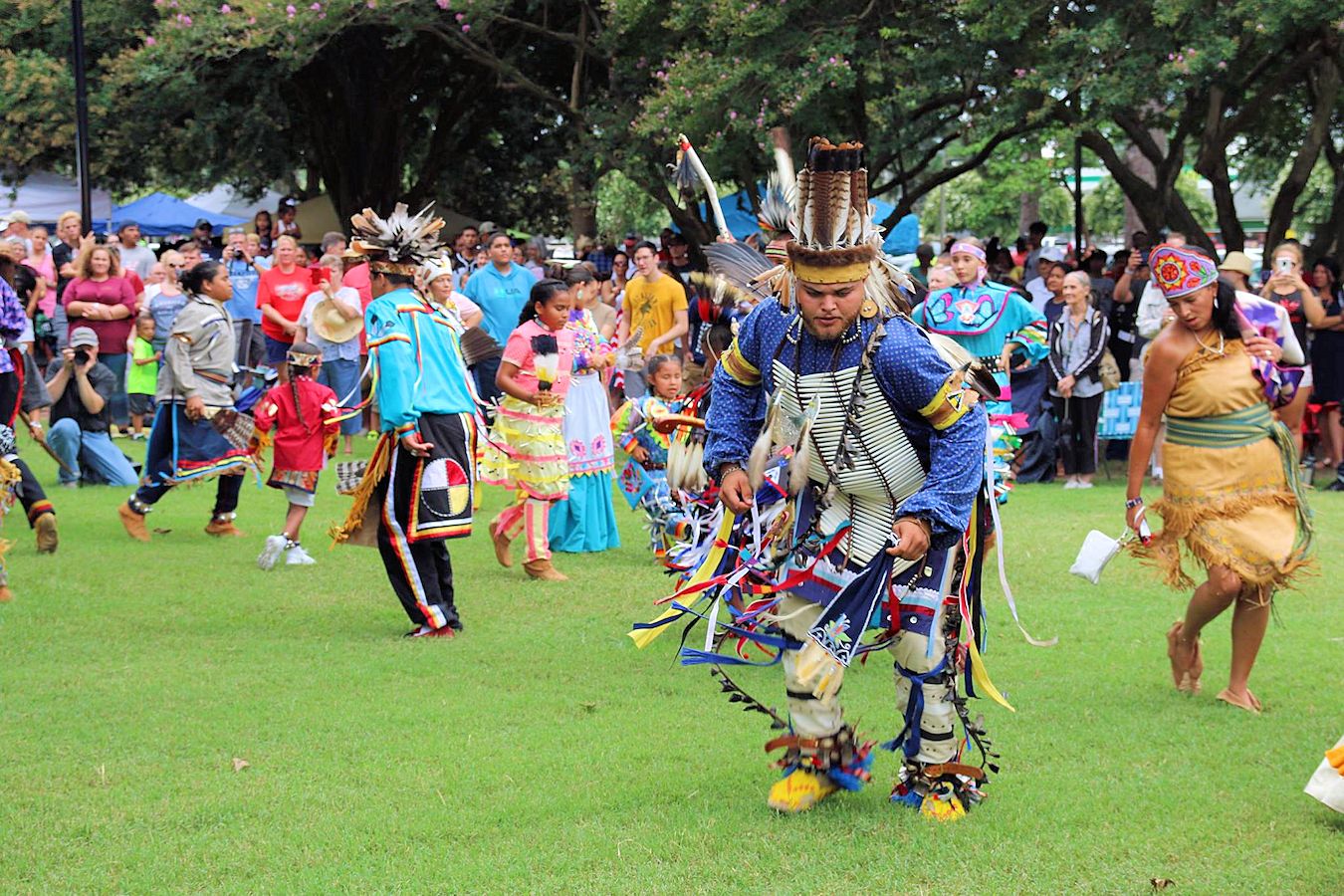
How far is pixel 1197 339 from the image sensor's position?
20.3 ft

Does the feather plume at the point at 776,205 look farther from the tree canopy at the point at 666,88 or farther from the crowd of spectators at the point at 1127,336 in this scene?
the crowd of spectators at the point at 1127,336

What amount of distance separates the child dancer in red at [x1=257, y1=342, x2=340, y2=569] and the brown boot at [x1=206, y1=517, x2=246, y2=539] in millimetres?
927

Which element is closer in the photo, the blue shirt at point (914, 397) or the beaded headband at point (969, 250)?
the blue shirt at point (914, 397)

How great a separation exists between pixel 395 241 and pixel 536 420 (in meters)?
2.19

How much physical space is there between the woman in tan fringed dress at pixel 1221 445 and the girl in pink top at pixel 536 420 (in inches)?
155

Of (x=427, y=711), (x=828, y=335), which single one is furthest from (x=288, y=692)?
(x=828, y=335)

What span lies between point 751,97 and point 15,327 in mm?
8340

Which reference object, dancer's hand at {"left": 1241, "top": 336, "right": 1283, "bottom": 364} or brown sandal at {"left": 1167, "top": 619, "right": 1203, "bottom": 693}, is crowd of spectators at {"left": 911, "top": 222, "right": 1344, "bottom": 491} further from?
dancer's hand at {"left": 1241, "top": 336, "right": 1283, "bottom": 364}

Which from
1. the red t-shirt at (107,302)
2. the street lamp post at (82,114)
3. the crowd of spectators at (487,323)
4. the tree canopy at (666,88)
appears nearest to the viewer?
the crowd of spectators at (487,323)

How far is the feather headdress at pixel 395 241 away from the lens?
750cm

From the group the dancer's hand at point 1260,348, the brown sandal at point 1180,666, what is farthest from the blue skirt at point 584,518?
the dancer's hand at point 1260,348

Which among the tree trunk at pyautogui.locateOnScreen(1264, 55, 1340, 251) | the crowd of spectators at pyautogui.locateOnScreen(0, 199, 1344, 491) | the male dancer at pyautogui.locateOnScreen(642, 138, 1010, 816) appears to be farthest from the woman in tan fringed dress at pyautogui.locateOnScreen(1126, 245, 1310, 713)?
the tree trunk at pyautogui.locateOnScreen(1264, 55, 1340, 251)

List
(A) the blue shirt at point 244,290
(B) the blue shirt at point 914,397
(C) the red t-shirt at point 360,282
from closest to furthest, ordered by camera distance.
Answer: (B) the blue shirt at point 914,397 → (C) the red t-shirt at point 360,282 → (A) the blue shirt at point 244,290

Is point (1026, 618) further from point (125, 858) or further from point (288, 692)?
point (125, 858)
